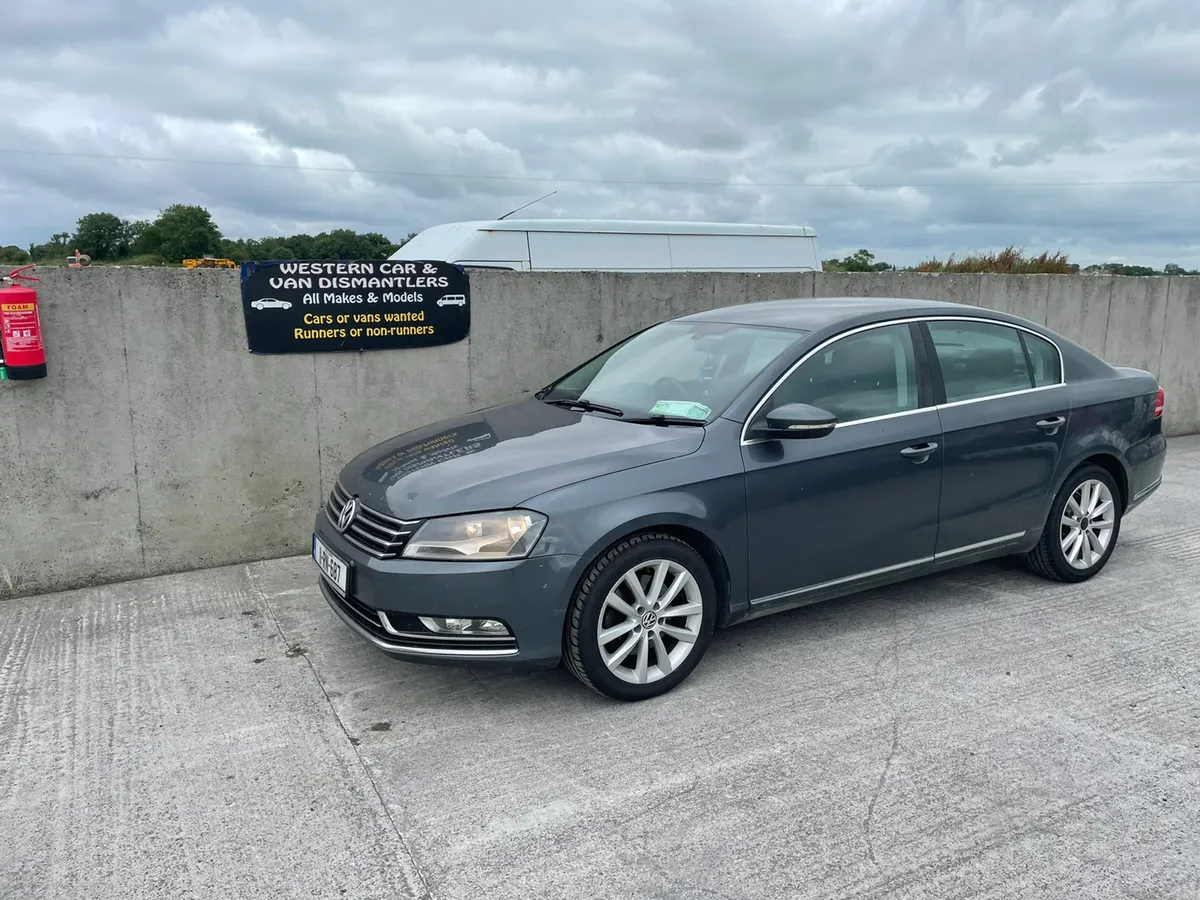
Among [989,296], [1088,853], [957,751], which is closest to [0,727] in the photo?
[957,751]

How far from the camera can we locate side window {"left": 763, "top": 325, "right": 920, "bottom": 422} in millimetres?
4138

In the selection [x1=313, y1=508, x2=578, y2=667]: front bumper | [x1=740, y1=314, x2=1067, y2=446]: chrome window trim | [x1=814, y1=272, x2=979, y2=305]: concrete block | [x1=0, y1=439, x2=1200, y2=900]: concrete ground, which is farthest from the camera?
[x1=814, y1=272, x2=979, y2=305]: concrete block

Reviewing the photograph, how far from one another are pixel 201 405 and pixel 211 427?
15cm

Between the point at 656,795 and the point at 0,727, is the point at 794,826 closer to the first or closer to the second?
the point at 656,795

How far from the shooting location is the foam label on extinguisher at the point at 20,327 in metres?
4.80

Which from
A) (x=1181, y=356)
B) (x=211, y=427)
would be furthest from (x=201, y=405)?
(x=1181, y=356)

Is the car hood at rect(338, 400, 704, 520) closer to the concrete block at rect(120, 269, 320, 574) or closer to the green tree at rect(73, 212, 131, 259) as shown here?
the concrete block at rect(120, 269, 320, 574)

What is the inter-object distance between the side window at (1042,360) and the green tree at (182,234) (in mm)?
8419

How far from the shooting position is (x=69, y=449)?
205 inches

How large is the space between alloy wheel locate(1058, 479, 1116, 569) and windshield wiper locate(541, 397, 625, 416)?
259cm

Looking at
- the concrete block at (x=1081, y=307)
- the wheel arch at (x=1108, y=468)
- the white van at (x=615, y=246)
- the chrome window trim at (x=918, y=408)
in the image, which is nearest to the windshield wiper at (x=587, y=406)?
the chrome window trim at (x=918, y=408)

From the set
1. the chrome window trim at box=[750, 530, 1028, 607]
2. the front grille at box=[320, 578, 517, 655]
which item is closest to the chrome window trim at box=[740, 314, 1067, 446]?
the chrome window trim at box=[750, 530, 1028, 607]

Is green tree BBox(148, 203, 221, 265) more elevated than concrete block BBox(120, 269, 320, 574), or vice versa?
green tree BBox(148, 203, 221, 265)

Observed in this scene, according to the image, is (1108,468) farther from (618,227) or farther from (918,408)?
(618,227)
